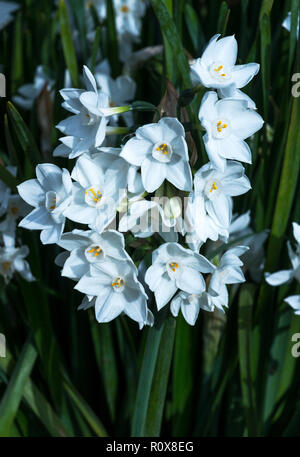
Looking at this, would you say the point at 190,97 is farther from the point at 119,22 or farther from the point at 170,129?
the point at 119,22

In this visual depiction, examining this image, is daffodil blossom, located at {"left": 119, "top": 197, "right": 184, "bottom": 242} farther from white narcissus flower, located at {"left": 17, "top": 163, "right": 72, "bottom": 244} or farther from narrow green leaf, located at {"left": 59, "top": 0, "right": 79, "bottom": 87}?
narrow green leaf, located at {"left": 59, "top": 0, "right": 79, "bottom": 87}

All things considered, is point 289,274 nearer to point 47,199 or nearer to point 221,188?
point 221,188

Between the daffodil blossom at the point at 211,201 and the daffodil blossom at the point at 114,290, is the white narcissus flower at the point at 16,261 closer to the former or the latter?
the daffodil blossom at the point at 114,290

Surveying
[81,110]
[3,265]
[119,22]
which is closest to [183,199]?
[81,110]

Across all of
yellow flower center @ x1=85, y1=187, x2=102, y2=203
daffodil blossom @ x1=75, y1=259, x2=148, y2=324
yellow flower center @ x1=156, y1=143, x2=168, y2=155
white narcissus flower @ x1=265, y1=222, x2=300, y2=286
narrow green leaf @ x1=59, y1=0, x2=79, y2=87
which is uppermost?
narrow green leaf @ x1=59, y1=0, x2=79, y2=87

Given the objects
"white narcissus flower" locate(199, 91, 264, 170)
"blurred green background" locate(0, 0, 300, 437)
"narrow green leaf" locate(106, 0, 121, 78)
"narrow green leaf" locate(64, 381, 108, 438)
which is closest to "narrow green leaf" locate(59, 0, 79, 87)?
"blurred green background" locate(0, 0, 300, 437)

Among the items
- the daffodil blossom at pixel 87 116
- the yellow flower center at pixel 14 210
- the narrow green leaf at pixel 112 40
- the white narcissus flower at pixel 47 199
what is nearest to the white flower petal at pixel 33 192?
the white narcissus flower at pixel 47 199
